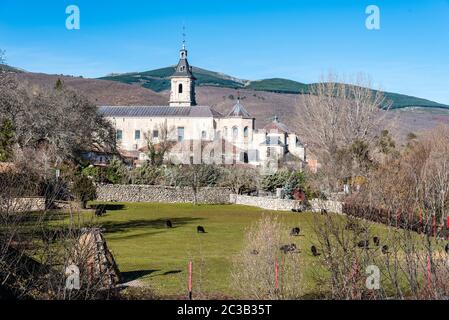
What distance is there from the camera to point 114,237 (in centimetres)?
2903

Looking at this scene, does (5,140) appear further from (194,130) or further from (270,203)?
(194,130)

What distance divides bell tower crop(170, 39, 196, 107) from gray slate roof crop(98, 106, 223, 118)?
452cm

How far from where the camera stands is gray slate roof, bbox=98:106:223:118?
10647cm

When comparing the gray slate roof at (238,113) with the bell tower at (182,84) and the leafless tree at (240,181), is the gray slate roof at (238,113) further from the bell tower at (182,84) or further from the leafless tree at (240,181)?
the leafless tree at (240,181)

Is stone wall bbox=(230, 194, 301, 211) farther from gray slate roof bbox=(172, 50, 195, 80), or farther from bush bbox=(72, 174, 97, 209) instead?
gray slate roof bbox=(172, 50, 195, 80)

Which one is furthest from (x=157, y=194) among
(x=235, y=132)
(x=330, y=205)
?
(x=235, y=132)

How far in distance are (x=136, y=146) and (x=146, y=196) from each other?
55.2m

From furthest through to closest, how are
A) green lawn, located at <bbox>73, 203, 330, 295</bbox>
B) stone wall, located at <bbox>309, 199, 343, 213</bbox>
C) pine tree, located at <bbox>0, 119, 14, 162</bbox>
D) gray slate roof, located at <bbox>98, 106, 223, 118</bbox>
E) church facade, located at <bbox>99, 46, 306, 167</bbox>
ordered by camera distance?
gray slate roof, located at <bbox>98, 106, 223, 118</bbox>
church facade, located at <bbox>99, 46, 306, 167</bbox>
pine tree, located at <bbox>0, 119, 14, 162</bbox>
stone wall, located at <bbox>309, 199, 343, 213</bbox>
green lawn, located at <bbox>73, 203, 330, 295</bbox>

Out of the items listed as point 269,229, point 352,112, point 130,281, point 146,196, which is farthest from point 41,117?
point 269,229

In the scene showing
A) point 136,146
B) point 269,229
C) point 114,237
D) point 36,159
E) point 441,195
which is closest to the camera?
point 269,229

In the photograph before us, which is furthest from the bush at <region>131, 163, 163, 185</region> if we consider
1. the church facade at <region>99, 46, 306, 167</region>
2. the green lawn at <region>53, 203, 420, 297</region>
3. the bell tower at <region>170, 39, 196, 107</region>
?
the bell tower at <region>170, 39, 196, 107</region>

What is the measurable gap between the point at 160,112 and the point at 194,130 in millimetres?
7454
